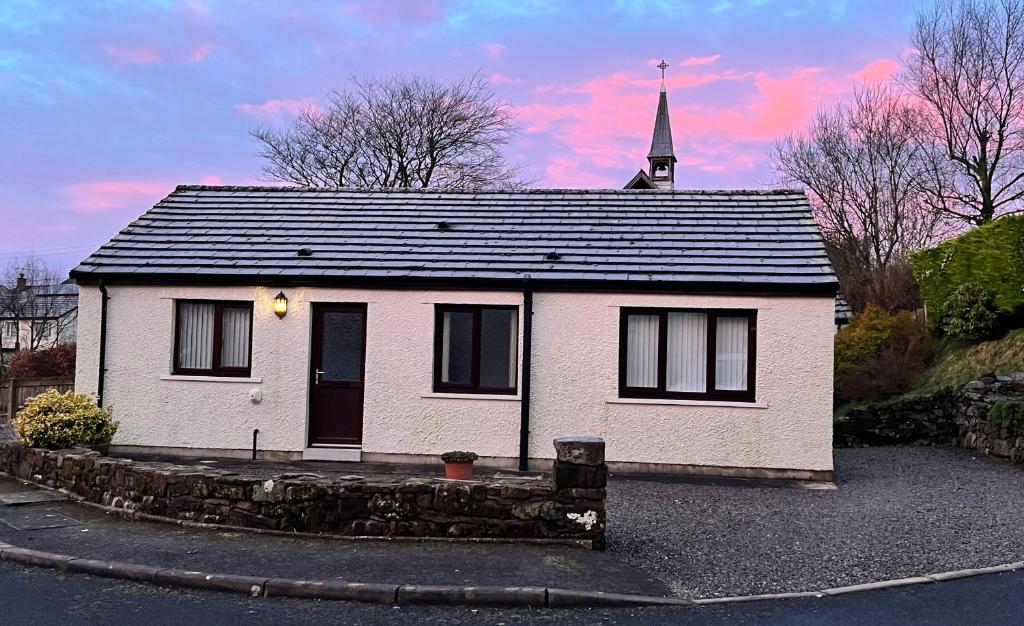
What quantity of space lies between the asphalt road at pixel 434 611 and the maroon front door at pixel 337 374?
6.23 metres

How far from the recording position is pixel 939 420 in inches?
612

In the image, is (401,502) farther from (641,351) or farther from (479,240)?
(479,240)

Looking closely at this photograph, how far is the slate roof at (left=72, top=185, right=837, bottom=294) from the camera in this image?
12086 mm

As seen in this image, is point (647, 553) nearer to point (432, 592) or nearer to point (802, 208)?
point (432, 592)

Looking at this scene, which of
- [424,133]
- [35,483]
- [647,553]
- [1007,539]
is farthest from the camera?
[424,133]

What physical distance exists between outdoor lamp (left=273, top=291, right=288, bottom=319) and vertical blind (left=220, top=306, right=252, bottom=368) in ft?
2.17

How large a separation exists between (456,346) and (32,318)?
44.4 m

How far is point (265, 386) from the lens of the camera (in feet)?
40.5

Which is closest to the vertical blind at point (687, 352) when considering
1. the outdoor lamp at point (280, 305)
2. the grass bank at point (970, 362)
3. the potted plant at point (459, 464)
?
the potted plant at point (459, 464)

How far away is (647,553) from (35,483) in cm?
768

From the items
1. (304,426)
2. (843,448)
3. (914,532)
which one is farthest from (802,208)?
(304,426)

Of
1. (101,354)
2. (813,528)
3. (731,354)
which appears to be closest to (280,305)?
(101,354)

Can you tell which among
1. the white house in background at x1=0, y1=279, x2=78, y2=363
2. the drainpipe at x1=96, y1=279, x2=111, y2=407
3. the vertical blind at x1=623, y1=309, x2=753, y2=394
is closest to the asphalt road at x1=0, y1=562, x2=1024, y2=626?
the vertical blind at x1=623, y1=309, x2=753, y2=394

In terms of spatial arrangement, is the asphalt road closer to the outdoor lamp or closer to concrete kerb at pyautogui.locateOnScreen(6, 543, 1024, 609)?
concrete kerb at pyautogui.locateOnScreen(6, 543, 1024, 609)
